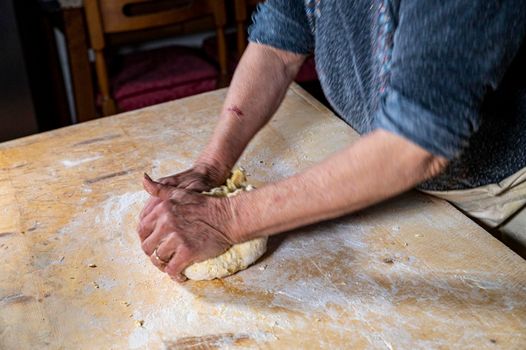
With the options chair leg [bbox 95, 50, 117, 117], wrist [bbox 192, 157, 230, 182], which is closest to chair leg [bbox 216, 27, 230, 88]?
chair leg [bbox 95, 50, 117, 117]

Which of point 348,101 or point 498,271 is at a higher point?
point 348,101

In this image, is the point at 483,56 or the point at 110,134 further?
the point at 110,134

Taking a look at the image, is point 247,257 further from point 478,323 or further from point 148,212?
point 478,323

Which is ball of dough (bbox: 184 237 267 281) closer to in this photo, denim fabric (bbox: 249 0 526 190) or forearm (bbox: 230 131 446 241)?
forearm (bbox: 230 131 446 241)

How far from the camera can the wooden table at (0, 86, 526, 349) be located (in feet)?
2.96

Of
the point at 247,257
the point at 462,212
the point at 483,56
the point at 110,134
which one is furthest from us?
the point at 110,134

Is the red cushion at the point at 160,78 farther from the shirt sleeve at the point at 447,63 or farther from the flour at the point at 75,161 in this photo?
the shirt sleeve at the point at 447,63

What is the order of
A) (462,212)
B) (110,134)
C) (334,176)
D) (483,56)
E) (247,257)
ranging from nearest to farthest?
(483,56) → (334,176) → (247,257) → (462,212) → (110,134)

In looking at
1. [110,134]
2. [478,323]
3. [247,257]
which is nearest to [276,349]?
[247,257]

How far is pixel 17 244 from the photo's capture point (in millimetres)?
1104

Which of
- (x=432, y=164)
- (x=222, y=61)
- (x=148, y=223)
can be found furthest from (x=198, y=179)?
(x=222, y=61)

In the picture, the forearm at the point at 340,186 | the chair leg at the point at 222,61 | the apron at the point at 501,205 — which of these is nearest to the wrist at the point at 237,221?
the forearm at the point at 340,186

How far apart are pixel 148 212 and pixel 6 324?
0.93 ft

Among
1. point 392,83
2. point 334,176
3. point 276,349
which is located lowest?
point 276,349
